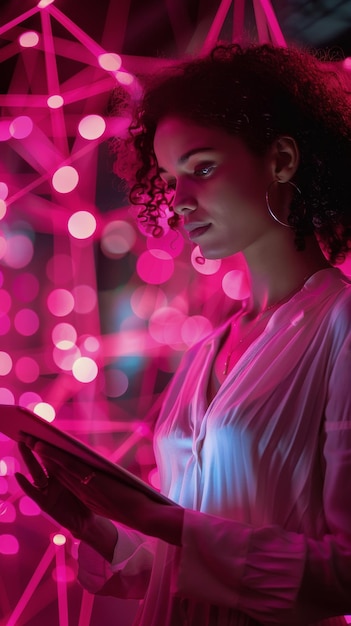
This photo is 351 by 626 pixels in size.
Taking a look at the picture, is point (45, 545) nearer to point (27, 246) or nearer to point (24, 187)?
point (27, 246)

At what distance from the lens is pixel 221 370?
1.17 m

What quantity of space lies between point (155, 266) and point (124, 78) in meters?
0.64

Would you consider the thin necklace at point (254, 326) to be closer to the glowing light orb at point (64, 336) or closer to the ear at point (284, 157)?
the ear at point (284, 157)

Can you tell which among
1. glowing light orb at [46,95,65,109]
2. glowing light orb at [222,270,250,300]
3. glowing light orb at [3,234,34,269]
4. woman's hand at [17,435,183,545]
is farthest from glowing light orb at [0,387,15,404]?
woman's hand at [17,435,183,545]

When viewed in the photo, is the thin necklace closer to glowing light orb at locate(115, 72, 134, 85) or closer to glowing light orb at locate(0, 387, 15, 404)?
glowing light orb at locate(115, 72, 134, 85)

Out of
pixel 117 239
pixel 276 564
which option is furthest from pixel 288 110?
pixel 117 239

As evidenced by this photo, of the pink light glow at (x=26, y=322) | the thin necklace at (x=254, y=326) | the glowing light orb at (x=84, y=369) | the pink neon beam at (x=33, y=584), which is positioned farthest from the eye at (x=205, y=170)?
the pink neon beam at (x=33, y=584)

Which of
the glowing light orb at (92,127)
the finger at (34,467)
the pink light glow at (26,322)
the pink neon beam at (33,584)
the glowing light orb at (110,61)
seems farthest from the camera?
the pink light glow at (26,322)

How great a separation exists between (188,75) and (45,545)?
1.55 metres

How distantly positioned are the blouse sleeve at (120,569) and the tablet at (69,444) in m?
0.32

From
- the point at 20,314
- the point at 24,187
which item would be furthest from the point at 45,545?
the point at 24,187

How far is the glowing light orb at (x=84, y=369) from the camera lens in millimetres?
1963

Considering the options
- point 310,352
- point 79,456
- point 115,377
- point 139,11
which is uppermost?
point 139,11

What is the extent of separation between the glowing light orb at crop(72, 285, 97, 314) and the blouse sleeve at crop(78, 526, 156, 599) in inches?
41.0
